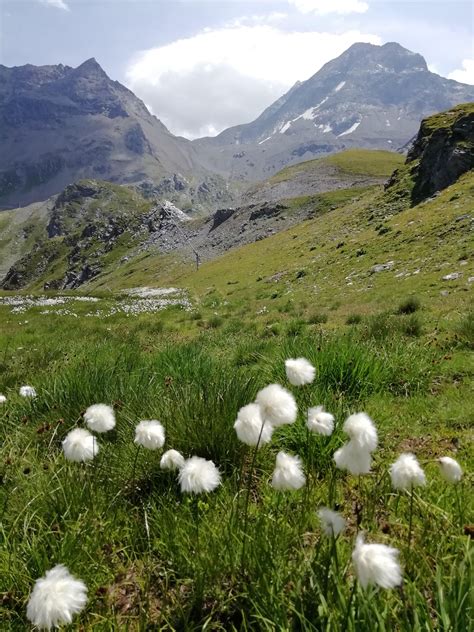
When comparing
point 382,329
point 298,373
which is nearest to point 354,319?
point 382,329

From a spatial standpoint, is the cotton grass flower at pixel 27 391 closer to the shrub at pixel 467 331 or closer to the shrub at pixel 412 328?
the shrub at pixel 467 331

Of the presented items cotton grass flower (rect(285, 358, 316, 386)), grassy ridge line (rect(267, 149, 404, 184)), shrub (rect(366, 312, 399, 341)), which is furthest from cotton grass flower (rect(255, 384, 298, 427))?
grassy ridge line (rect(267, 149, 404, 184))

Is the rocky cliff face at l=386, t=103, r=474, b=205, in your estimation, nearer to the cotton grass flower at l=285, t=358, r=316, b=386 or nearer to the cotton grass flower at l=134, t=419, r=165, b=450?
the cotton grass flower at l=285, t=358, r=316, b=386

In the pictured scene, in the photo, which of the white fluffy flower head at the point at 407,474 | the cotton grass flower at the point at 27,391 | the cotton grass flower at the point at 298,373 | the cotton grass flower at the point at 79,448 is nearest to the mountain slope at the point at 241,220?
the cotton grass flower at the point at 27,391

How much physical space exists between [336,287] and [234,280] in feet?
76.9

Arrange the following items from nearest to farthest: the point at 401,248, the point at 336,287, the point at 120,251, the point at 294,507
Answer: the point at 294,507, the point at 336,287, the point at 401,248, the point at 120,251

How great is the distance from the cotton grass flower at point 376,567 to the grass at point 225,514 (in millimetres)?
299

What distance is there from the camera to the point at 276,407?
107 inches

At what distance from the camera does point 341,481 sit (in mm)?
4727

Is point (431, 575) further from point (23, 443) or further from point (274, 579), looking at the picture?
point (23, 443)

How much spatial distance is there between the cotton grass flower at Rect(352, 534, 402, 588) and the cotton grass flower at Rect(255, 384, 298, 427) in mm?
796

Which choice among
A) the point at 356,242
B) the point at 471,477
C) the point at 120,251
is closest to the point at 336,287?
the point at 356,242

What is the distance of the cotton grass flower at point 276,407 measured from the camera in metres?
2.67

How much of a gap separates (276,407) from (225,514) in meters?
1.32
